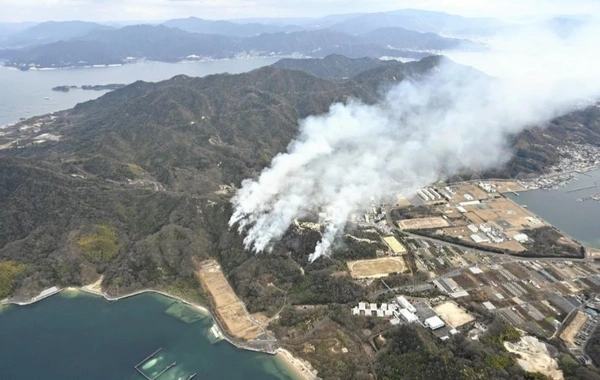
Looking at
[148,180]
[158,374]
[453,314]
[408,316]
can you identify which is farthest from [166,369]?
[148,180]

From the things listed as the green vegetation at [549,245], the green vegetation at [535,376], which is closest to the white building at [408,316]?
the green vegetation at [535,376]

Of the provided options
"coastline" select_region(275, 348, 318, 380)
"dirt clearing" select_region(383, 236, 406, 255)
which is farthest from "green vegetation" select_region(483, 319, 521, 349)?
"coastline" select_region(275, 348, 318, 380)

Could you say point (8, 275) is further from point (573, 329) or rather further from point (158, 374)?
point (573, 329)

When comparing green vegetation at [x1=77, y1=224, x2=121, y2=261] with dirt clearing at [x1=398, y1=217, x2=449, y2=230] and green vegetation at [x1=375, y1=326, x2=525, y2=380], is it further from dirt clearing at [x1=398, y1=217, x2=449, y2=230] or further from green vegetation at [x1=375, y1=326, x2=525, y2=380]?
dirt clearing at [x1=398, y1=217, x2=449, y2=230]

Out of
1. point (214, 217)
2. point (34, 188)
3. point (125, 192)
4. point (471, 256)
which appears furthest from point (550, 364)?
point (34, 188)

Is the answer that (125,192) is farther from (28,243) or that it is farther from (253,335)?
(253,335)

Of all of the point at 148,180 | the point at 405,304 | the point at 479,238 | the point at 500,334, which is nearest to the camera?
the point at 500,334

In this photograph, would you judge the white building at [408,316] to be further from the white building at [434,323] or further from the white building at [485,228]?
the white building at [485,228]
